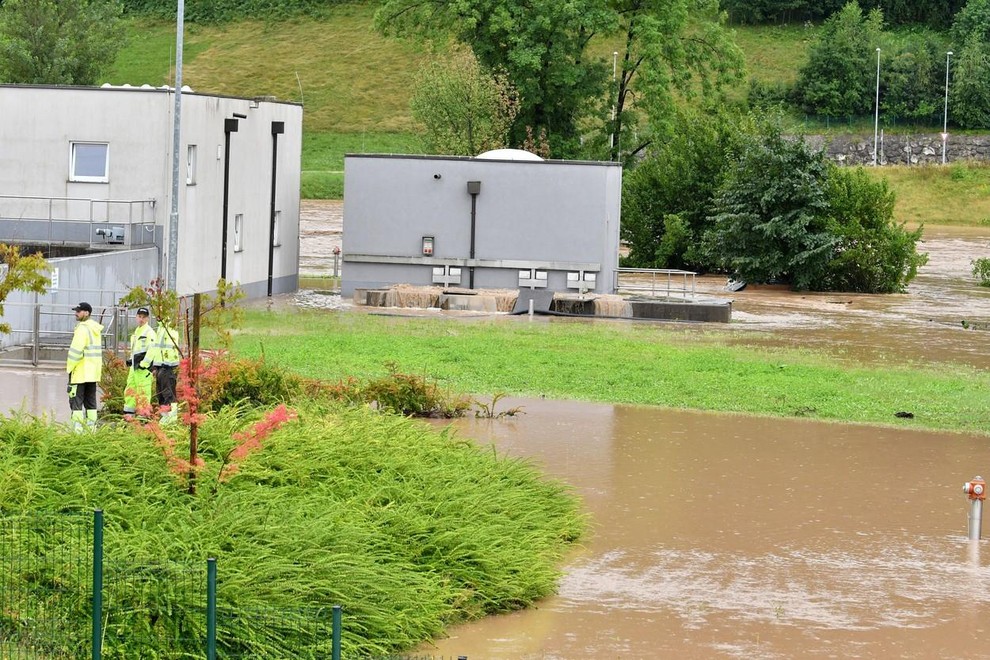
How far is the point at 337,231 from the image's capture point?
69.3 meters

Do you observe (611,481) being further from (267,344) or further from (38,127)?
(38,127)

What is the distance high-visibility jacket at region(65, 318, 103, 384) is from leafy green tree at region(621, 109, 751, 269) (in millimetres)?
37820

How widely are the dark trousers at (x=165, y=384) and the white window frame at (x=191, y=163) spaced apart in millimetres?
18711

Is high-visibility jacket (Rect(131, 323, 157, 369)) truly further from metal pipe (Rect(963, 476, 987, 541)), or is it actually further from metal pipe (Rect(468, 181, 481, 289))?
metal pipe (Rect(468, 181, 481, 289))

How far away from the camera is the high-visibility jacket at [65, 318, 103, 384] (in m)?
18.1

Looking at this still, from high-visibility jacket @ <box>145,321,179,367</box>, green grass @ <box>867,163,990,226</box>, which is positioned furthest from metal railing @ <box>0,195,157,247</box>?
green grass @ <box>867,163,990,226</box>

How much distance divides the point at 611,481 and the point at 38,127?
2272 centimetres

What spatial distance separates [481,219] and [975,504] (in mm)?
27444

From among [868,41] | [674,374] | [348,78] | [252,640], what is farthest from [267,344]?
[868,41]

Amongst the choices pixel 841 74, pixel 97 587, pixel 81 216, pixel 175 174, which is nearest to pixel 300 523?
pixel 97 587

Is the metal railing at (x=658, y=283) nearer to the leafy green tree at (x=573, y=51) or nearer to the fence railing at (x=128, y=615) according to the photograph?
the leafy green tree at (x=573, y=51)

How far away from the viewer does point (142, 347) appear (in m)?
18.1

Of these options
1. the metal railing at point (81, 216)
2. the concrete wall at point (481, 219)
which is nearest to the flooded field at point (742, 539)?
the metal railing at point (81, 216)

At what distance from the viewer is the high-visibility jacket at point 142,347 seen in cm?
1806
